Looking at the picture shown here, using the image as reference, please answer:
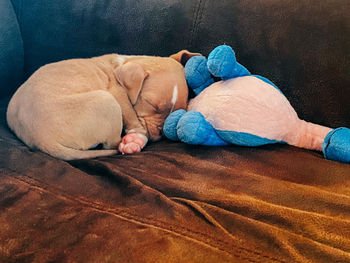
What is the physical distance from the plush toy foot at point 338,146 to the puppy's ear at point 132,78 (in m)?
0.79

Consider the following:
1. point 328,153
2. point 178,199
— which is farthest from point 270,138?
point 178,199

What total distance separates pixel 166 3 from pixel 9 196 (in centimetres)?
112

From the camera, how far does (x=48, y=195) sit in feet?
3.24

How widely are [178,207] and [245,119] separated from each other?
1.48ft

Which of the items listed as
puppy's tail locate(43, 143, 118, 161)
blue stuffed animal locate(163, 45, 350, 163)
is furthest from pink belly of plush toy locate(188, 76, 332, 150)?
puppy's tail locate(43, 143, 118, 161)

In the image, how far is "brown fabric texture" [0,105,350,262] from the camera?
0.76 m

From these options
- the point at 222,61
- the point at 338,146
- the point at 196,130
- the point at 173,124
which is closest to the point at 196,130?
the point at 196,130

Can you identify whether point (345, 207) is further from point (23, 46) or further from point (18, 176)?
point (23, 46)

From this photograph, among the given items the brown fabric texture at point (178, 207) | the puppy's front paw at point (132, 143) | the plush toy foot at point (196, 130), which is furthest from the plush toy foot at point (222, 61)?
the puppy's front paw at point (132, 143)

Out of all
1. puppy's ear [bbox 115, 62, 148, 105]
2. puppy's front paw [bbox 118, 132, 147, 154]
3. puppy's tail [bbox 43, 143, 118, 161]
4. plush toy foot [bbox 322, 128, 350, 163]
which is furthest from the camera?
puppy's ear [bbox 115, 62, 148, 105]

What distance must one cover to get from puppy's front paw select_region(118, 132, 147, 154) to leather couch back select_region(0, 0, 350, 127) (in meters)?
0.48

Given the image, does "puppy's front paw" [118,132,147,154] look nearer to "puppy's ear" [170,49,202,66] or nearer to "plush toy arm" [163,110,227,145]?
"plush toy arm" [163,110,227,145]

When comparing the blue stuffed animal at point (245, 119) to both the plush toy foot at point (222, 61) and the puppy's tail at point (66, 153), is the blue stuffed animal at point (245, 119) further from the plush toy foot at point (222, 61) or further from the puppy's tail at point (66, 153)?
the puppy's tail at point (66, 153)

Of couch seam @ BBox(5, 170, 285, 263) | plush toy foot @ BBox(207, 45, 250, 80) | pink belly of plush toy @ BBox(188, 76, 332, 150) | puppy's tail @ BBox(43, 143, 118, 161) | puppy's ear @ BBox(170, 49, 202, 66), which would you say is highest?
plush toy foot @ BBox(207, 45, 250, 80)
